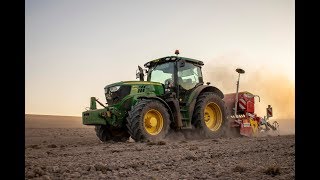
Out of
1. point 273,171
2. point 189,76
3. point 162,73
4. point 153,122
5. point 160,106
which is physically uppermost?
point 162,73

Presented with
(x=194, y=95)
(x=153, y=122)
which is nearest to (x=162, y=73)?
(x=194, y=95)

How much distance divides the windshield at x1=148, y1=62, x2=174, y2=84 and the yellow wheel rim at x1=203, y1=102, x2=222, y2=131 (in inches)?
82.0

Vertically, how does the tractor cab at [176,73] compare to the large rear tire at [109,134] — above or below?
above

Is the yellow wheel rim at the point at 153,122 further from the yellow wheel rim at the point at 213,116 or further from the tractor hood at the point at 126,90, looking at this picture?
the yellow wheel rim at the point at 213,116

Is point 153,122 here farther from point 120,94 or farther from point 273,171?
point 273,171

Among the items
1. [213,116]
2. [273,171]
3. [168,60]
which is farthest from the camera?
[213,116]

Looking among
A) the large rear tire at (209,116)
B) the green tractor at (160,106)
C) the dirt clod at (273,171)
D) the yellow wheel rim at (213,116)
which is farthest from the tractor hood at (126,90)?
the dirt clod at (273,171)

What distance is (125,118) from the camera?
10.3m

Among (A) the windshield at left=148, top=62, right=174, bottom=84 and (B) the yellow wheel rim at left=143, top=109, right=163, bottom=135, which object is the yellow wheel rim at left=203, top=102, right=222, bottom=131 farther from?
(B) the yellow wheel rim at left=143, top=109, right=163, bottom=135

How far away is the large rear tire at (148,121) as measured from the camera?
31.2ft

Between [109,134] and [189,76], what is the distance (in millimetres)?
3913

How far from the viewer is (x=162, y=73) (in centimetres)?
1218

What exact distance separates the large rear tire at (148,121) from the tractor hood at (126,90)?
806mm

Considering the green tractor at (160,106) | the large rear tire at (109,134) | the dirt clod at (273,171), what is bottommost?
the large rear tire at (109,134)
